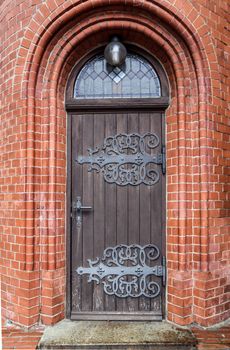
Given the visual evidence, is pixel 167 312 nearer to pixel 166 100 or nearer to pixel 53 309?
pixel 53 309

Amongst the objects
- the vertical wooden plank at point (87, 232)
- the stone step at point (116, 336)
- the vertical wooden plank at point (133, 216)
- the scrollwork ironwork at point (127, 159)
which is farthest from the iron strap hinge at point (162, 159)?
the stone step at point (116, 336)

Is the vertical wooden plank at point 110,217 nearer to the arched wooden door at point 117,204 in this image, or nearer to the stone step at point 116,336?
the arched wooden door at point 117,204

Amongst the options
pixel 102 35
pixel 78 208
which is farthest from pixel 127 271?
pixel 102 35

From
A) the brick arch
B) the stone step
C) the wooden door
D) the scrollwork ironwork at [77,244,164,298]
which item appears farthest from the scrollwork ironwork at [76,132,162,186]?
the stone step

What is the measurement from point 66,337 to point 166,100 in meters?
2.64

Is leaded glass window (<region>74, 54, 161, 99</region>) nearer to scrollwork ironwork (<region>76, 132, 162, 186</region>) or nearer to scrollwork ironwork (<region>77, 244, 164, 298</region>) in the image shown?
scrollwork ironwork (<region>76, 132, 162, 186</region>)

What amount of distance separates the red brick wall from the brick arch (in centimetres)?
Result: 1

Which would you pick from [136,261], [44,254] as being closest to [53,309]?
[44,254]

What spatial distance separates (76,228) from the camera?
305cm

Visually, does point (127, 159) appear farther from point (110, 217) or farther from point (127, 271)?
point (127, 271)

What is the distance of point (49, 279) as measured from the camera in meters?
2.84

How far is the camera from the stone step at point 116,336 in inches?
100

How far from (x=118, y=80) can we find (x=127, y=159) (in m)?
0.91

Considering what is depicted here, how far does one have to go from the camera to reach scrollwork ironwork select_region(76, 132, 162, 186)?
304 cm
